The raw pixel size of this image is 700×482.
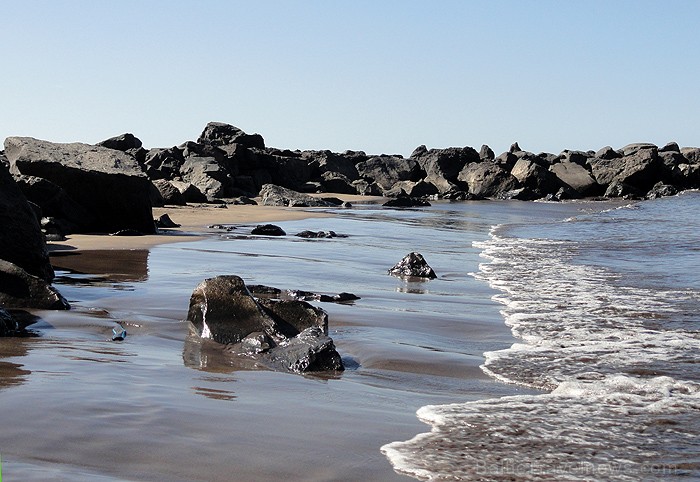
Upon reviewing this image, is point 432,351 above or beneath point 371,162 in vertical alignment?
beneath

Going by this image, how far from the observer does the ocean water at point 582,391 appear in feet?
10.9

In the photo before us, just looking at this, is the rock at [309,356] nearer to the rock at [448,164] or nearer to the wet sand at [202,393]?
the wet sand at [202,393]

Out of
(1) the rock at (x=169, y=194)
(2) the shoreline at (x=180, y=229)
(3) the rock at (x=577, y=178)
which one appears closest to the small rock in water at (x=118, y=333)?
(2) the shoreline at (x=180, y=229)

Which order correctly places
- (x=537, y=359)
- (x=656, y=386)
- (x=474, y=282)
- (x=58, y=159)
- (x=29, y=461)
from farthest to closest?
(x=58, y=159), (x=474, y=282), (x=537, y=359), (x=656, y=386), (x=29, y=461)

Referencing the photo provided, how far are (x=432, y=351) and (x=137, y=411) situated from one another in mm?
2381

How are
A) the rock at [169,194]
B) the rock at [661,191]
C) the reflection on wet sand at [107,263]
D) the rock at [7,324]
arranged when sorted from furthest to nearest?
the rock at [661,191] → the rock at [169,194] → the reflection on wet sand at [107,263] → the rock at [7,324]

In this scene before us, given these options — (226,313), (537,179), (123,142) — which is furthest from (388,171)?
(226,313)

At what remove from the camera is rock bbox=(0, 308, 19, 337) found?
16.3 feet

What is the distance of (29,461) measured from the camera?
287 cm

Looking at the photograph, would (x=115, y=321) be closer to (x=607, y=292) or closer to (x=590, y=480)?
(x=590, y=480)

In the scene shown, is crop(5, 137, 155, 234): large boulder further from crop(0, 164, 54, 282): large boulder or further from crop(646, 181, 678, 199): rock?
crop(646, 181, 678, 199): rock

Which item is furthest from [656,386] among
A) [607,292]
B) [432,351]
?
[607,292]

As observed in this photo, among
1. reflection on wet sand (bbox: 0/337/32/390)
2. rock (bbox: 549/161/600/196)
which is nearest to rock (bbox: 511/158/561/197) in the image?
rock (bbox: 549/161/600/196)

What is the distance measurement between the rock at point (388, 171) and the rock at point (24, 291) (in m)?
39.1
